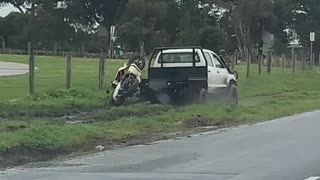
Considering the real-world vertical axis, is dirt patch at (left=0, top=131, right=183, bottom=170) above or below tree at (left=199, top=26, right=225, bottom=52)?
below

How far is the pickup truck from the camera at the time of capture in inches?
963

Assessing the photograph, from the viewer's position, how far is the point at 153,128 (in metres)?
18.6

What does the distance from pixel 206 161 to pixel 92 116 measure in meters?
8.26

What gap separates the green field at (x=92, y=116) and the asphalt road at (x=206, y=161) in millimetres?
1152

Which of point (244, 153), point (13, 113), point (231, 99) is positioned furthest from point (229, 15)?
point (244, 153)

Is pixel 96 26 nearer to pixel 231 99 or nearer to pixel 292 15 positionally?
pixel 292 15

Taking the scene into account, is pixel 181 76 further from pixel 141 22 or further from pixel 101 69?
pixel 141 22

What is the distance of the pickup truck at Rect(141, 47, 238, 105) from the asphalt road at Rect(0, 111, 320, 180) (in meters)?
6.93

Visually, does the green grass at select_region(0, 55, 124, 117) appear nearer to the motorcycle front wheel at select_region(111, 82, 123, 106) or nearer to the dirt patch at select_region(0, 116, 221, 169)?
the motorcycle front wheel at select_region(111, 82, 123, 106)

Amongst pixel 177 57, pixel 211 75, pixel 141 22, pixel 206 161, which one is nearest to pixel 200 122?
pixel 211 75

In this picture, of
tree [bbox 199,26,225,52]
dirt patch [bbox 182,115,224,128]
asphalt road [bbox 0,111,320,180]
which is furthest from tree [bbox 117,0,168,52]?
asphalt road [bbox 0,111,320,180]

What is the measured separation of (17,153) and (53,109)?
27.7 feet

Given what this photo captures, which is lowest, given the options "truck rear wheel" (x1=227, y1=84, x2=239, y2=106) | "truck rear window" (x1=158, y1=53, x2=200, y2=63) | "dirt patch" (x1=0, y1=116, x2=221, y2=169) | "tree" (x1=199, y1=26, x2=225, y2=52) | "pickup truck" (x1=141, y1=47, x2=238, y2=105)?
"dirt patch" (x1=0, y1=116, x2=221, y2=169)

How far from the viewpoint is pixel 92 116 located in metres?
20.6
